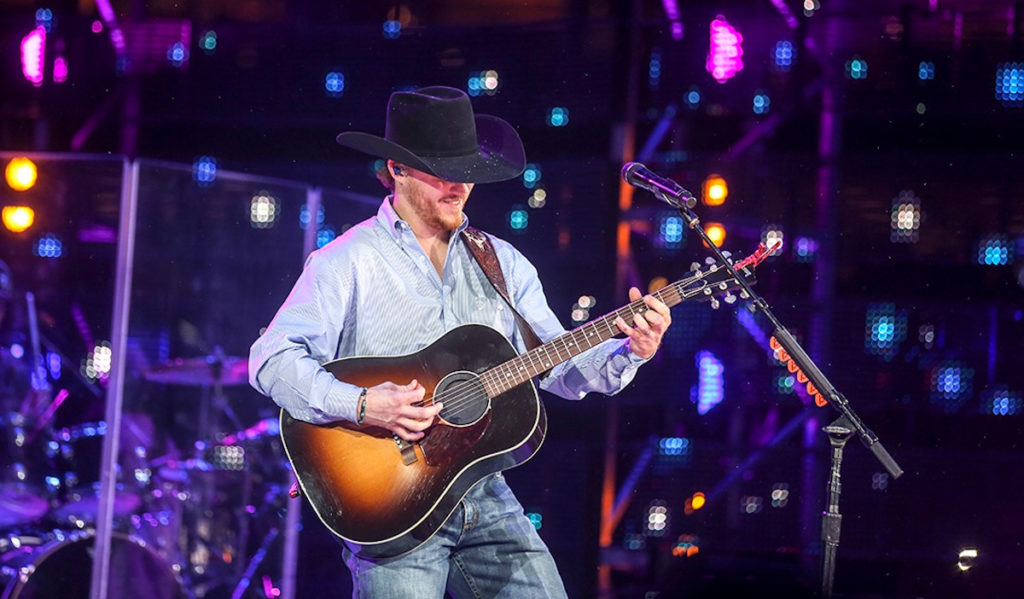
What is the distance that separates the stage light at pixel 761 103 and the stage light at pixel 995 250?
1.43 meters

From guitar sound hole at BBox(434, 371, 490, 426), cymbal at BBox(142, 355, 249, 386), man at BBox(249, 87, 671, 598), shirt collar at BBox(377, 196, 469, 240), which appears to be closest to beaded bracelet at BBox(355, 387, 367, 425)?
man at BBox(249, 87, 671, 598)

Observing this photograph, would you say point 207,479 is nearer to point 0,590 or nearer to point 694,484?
point 0,590

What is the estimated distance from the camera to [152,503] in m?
5.77

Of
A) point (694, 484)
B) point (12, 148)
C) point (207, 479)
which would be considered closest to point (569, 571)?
point (694, 484)

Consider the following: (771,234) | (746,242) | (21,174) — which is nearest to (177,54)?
(21,174)

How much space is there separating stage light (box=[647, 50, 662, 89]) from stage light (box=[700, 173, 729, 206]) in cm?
63

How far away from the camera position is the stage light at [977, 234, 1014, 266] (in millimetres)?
6133

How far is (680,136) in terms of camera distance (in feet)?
20.1

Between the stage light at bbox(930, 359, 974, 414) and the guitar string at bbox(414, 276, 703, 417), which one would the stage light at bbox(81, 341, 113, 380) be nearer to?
the guitar string at bbox(414, 276, 703, 417)

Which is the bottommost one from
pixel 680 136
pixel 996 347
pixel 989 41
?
pixel 996 347

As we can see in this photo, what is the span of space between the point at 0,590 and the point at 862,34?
5.52 metres

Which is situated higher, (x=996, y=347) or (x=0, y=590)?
(x=996, y=347)

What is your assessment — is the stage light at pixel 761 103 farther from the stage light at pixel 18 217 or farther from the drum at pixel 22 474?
the drum at pixel 22 474

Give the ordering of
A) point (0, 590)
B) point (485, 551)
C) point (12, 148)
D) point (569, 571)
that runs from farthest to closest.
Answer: point (12, 148), point (569, 571), point (0, 590), point (485, 551)
